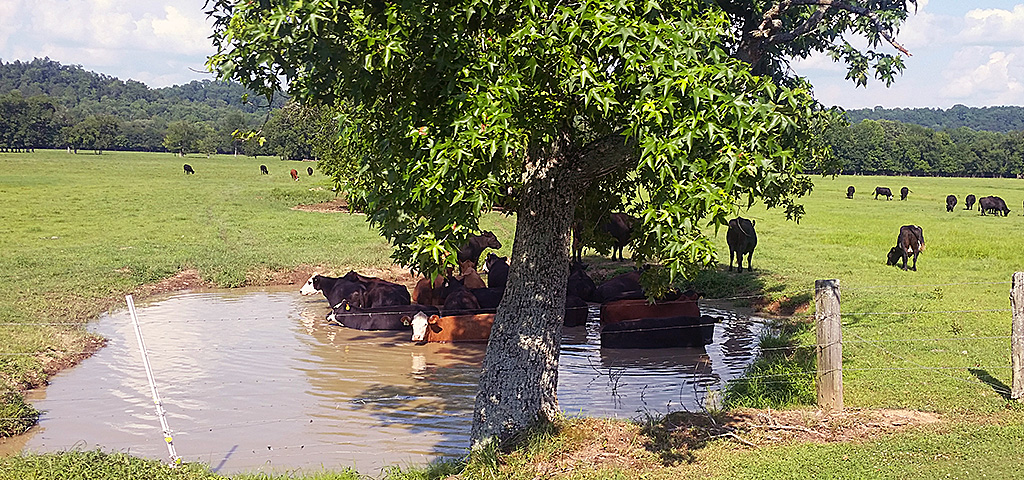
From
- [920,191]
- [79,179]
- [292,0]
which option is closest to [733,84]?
[292,0]

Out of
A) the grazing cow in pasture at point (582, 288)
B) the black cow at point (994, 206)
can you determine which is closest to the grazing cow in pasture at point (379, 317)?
the grazing cow in pasture at point (582, 288)

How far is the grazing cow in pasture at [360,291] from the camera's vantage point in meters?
16.2

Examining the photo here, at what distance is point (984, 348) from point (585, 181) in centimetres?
628

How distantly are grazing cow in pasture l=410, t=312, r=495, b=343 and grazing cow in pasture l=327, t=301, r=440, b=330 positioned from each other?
1.77 feet

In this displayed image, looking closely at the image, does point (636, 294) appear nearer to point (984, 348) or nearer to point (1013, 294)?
point (984, 348)

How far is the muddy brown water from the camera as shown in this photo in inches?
371

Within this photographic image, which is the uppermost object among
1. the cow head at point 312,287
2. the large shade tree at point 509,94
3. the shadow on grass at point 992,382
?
the large shade tree at point 509,94

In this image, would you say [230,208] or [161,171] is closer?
[230,208]

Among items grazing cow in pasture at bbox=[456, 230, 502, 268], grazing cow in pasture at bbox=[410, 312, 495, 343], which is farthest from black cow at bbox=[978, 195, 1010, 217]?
grazing cow in pasture at bbox=[410, 312, 495, 343]

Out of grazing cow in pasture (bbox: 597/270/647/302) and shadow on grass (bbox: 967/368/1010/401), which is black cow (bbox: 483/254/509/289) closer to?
grazing cow in pasture (bbox: 597/270/647/302)

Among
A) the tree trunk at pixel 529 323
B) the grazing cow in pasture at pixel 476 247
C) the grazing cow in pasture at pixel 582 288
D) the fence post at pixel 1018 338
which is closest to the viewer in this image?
the tree trunk at pixel 529 323

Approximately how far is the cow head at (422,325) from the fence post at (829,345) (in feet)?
24.0

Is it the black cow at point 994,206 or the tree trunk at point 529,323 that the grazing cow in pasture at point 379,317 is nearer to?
the tree trunk at point 529,323

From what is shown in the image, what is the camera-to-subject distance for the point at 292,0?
521 centimetres
